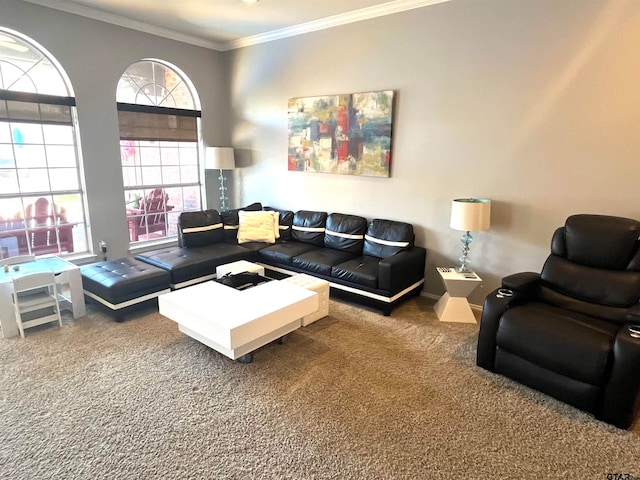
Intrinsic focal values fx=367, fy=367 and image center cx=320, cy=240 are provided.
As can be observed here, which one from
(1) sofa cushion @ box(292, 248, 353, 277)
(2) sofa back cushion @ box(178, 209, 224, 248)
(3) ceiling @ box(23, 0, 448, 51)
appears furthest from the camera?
(2) sofa back cushion @ box(178, 209, 224, 248)

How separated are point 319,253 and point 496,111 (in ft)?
7.54

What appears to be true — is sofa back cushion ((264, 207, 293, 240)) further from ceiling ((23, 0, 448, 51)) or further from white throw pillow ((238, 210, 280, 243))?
ceiling ((23, 0, 448, 51))

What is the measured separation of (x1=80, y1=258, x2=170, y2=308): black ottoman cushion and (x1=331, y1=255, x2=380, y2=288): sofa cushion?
176cm

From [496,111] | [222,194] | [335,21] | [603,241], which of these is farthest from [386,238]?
[222,194]

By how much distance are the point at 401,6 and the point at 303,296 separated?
3106mm

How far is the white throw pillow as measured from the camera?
4754 mm

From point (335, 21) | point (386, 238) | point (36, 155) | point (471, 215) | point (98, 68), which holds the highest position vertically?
point (335, 21)

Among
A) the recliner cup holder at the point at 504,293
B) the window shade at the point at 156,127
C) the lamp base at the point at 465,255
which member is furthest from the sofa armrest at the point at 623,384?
the window shade at the point at 156,127

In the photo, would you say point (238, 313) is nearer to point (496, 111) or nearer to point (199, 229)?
point (199, 229)

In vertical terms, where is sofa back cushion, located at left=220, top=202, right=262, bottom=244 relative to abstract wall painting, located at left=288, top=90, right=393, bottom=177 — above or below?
below

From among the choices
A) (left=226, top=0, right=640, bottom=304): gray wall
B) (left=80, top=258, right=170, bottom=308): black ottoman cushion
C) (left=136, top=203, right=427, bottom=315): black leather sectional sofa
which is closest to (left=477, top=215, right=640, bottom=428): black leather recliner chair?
(left=226, top=0, right=640, bottom=304): gray wall

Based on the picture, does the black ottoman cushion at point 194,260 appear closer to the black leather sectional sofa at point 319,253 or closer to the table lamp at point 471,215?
the black leather sectional sofa at point 319,253

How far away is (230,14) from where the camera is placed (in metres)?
4.18

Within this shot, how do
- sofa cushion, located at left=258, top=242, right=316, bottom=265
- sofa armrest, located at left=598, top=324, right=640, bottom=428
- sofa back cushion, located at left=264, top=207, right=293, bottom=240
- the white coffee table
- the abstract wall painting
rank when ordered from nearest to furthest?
sofa armrest, located at left=598, top=324, right=640, bottom=428 < the white coffee table < the abstract wall painting < sofa cushion, located at left=258, top=242, right=316, bottom=265 < sofa back cushion, located at left=264, top=207, right=293, bottom=240
